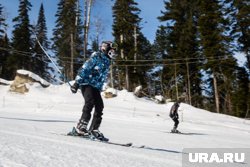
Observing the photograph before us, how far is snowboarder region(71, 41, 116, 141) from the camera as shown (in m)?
6.72

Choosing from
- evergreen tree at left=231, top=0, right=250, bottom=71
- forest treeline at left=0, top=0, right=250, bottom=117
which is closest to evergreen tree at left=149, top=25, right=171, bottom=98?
forest treeline at left=0, top=0, right=250, bottom=117

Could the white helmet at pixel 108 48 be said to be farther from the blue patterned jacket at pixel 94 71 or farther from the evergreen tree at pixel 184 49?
the evergreen tree at pixel 184 49

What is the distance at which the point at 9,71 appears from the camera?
58.1m

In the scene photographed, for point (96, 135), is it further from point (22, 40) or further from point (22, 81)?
point (22, 40)

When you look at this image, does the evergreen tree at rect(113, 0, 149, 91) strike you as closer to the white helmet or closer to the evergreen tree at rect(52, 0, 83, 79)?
the evergreen tree at rect(52, 0, 83, 79)

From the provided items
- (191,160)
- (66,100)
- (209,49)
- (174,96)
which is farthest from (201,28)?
(191,160)

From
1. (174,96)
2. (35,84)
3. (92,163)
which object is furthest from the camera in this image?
(174,96)

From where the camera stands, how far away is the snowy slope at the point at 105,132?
12.8ft

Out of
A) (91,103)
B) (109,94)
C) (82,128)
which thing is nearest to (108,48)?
(91,103)

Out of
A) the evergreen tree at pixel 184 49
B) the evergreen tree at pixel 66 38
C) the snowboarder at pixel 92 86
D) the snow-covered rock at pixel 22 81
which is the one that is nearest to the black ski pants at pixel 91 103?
the snowboarder at pixel 92 86

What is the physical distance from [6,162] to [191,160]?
261cm

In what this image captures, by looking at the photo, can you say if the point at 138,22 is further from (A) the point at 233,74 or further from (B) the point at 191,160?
(B) the point at 191,160

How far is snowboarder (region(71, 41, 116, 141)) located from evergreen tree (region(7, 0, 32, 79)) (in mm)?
50295

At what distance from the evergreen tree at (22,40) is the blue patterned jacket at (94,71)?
165 ft
